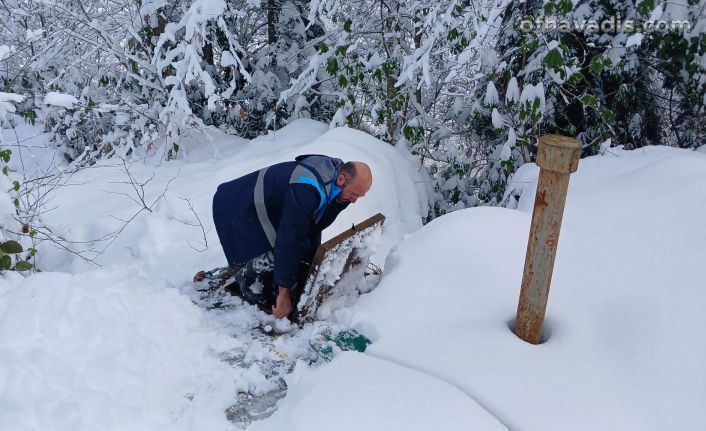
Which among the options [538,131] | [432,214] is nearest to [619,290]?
[538,131]

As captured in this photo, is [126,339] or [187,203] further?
[187,203]

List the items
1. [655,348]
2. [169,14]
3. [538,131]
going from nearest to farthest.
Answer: [655,348] → [538,131] → [169,14]

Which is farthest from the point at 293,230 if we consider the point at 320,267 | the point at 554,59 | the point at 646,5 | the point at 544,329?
the point at 646,5

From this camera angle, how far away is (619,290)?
8.98 feet

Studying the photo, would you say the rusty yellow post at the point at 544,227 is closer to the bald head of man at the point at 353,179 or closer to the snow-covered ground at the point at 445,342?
the snow-covered ground at the point at 445,342

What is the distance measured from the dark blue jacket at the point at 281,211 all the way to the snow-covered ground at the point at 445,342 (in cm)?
46

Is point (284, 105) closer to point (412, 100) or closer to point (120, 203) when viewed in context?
point (412, 100)

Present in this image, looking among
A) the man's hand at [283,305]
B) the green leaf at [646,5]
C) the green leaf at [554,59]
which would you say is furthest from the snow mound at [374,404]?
the green leaf at [646,5]

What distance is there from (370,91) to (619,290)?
6.25 metres

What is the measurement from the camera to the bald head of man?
3004 millimetres

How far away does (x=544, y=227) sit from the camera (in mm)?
2424

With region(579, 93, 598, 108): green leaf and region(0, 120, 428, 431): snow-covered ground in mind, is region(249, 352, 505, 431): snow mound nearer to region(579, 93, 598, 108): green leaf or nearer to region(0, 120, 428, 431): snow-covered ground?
region(0, 120, 428, 431): snow-covered ground

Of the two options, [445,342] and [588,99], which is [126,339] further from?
[588,99]

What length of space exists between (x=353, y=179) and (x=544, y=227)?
1.10m
